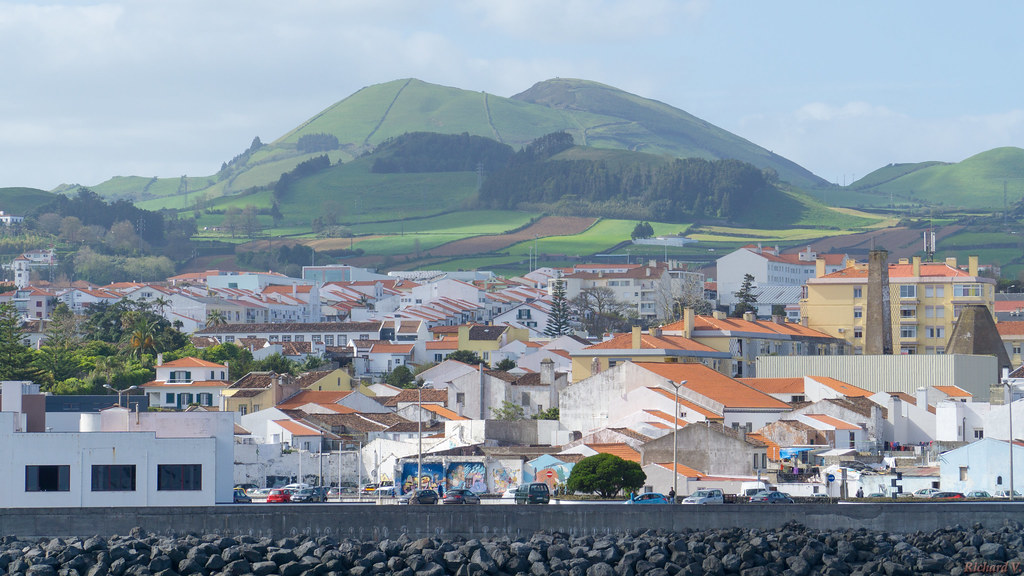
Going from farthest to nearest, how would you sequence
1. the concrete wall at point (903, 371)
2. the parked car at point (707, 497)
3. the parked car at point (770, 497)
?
the concrete wall at point (903, 371), the parked car at point (770, 497), the parked car at point (707, 497)

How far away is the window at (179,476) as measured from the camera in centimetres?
4469

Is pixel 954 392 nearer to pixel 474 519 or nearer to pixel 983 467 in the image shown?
pixel 983 467

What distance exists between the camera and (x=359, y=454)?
241ft

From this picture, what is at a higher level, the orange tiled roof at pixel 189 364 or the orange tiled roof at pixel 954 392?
the orange tiled roof at pixel 189 364

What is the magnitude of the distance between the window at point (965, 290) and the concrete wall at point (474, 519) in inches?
2696

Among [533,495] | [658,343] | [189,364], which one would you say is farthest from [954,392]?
[189,364]

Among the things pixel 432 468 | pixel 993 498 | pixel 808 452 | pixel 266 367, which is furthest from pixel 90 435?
pixel 266 367

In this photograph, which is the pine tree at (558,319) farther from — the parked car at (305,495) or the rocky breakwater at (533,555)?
the rocky breakwater at (533,555)

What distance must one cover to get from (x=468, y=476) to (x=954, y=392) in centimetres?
3203

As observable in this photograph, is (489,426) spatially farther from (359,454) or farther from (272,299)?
(272,299)

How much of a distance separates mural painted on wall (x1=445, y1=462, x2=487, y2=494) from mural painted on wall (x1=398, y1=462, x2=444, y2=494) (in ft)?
1.65

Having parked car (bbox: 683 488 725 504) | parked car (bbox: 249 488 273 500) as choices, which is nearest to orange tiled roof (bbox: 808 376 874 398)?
parked car (bbox: 683 488 725 504)

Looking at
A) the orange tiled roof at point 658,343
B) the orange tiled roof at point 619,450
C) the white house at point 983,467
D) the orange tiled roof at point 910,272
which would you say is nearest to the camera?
the white house at point 983,467

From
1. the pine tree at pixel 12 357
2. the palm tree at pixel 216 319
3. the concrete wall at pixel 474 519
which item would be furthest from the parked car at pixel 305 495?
the palm tree at pixel 216 319
